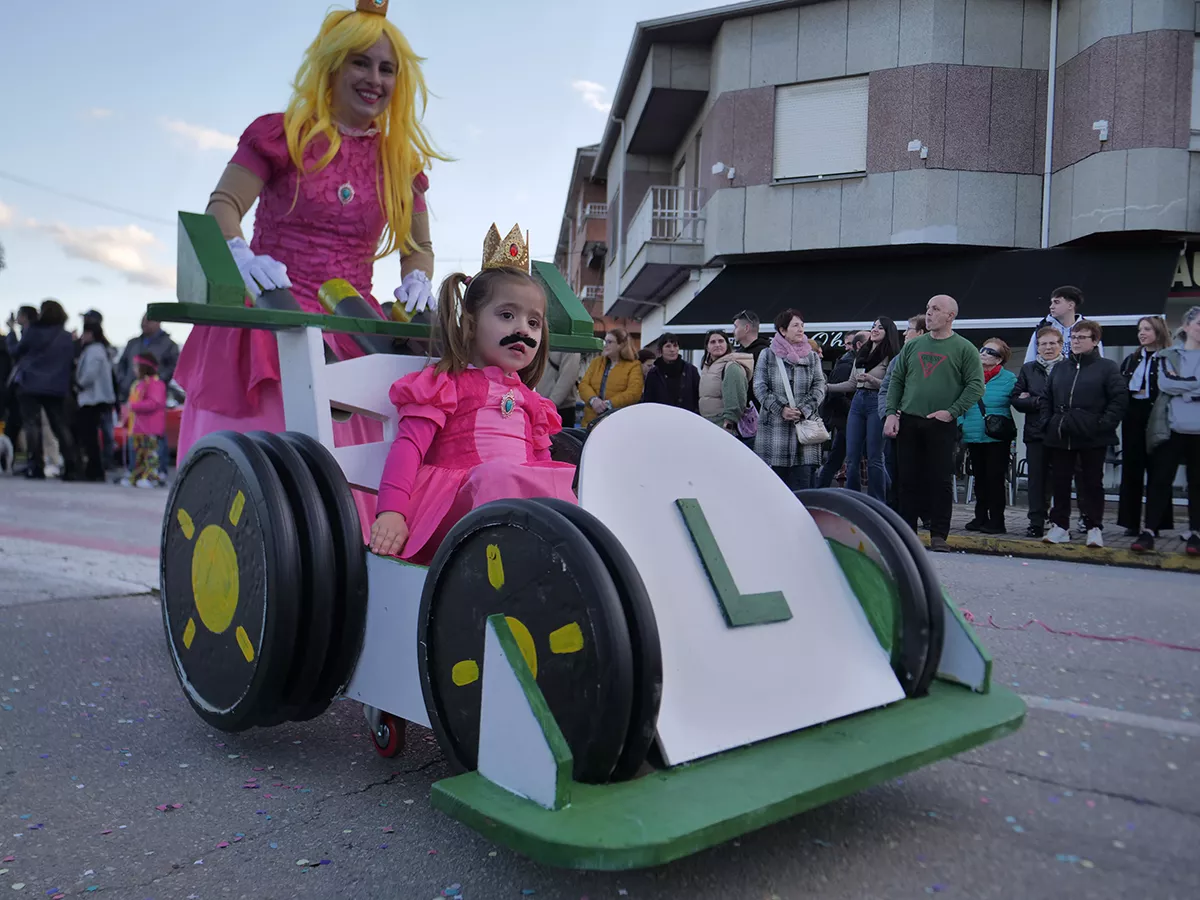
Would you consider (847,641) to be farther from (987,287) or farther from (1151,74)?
(1151,74)

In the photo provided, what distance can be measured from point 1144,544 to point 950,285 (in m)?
8.25

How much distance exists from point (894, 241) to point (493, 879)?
14.3m

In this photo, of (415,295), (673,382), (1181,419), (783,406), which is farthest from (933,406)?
(415,295)

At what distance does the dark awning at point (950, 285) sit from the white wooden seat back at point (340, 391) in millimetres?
11662

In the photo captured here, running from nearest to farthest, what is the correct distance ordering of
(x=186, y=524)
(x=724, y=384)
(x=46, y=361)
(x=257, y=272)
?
(x=186, y=524) < (x=257, y=272) < (x=724, y=384) < (x=46, y=361)

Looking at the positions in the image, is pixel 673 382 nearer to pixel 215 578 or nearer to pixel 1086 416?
pixel 1086 416

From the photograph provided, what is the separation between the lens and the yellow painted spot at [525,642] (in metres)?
1.76

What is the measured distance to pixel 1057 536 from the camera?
7137 millimetres

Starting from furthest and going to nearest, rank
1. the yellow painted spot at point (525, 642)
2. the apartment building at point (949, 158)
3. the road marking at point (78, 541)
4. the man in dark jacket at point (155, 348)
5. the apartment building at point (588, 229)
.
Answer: the apartment building at point (588, 229) < the apartment building at point (949, 158) < the man in dark jacket at point (155, 348) < the road marking at point (78, 541) < the yellow painted spot at point (525, 642)

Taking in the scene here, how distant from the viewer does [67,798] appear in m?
2.19

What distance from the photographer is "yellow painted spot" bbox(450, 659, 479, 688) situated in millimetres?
1847

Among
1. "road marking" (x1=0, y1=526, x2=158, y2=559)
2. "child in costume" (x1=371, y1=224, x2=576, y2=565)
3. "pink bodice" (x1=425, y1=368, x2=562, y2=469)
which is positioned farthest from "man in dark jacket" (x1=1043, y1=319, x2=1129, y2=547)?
"road marking" (x1=0, y1=526, x2=158, y2=559)

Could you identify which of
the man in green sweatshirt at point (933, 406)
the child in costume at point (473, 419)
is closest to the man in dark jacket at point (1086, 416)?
the man in green sweatshirt at point (933, 406)

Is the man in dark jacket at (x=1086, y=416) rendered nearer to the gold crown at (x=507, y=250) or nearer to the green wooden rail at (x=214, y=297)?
the gold crown at (x=507, y=250)
